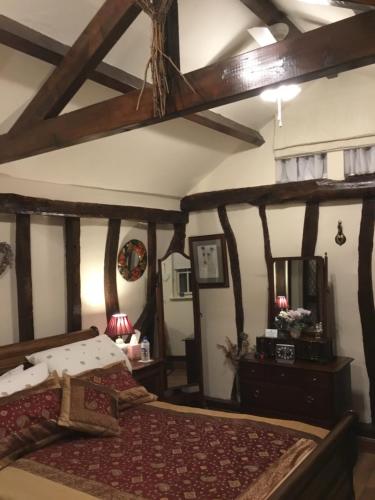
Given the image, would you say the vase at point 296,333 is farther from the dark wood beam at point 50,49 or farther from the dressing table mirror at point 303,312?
the dark wood beam at point 50,49

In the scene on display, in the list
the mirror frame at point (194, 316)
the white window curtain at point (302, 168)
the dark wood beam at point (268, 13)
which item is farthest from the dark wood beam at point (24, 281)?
the white window curtain at point (302, 168)

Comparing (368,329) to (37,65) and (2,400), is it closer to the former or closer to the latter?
(2,400)

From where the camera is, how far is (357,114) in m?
3.95

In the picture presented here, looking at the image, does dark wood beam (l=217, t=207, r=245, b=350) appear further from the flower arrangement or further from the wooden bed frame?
the wooden bed frame

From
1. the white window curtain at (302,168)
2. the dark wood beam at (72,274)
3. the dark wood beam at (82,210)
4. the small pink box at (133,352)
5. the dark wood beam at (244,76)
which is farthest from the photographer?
the white window curtain at (302,168)

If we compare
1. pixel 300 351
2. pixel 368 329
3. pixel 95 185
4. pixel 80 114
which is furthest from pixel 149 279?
pixel 80 114

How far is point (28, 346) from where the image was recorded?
11.0 feet

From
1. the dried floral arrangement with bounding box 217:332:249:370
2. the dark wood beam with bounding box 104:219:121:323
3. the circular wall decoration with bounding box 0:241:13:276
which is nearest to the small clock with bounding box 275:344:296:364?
the dried floral arrangement with bounding box 217:332:249:370

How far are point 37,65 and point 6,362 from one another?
199 centimetres

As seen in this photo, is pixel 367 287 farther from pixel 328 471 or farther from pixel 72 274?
pixel 72 274

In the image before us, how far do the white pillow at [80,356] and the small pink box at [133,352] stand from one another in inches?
18.0

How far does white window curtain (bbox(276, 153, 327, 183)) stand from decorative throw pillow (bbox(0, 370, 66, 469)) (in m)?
2.91

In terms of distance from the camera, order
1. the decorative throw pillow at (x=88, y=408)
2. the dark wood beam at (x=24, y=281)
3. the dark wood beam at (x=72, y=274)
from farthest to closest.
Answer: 1. the dark wood beam at (x=72, y=274)
2. the dark wood beam at (x=24, y=281)
3. the decorative throw pillow at (x=88, y=408)

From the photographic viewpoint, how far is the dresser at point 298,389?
11.8ft
